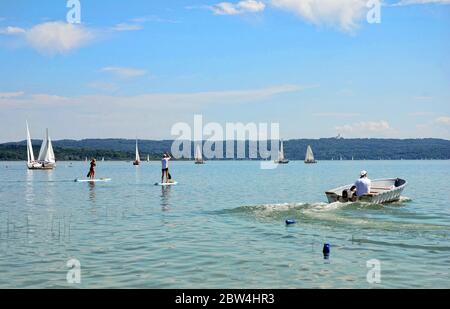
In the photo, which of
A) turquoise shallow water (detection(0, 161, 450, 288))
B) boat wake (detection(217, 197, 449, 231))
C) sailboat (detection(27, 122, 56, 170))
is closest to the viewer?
turquoise shallow water (detection(0, 161, 450, 288))

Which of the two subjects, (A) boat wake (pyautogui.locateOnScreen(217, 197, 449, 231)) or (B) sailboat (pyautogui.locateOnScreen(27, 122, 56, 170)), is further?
(B) sailboat (pyautogui.locateOnScreen(27, 122, 56, 170))

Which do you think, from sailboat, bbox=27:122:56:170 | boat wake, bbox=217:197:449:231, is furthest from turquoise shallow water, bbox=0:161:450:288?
sailboat, bbox=27:122:56:170

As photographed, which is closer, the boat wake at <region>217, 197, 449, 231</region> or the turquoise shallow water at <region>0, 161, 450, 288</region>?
the turquoise shallow water at <region>0, 161, 450, 288</region>

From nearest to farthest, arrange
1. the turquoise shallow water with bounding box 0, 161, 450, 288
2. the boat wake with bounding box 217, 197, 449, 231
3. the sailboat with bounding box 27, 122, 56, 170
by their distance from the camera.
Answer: the turquoise shallow water with bounding box 0, 161, 450, 288 → the boat wake with bounding box 217, 197, 449, 231 → the sailboat with bounding box 27, 122, 56, 170

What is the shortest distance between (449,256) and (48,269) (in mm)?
12729

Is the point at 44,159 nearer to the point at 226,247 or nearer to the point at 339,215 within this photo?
the point at 339,215

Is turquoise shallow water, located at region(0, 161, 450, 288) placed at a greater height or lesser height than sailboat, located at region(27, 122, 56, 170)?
lesser

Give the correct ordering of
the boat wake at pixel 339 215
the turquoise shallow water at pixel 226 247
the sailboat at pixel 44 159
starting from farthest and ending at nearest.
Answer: the sailboat at pixel 44 159 < the boat wake at pixel 339 215 < the turquoise shallow water at pixel 226 247

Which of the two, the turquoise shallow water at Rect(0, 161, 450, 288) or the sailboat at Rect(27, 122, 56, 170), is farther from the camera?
the sailboat at Rect(27, 122, 56, 170)

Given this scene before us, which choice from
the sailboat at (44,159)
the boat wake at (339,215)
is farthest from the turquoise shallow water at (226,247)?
the sailboat at (44,159)

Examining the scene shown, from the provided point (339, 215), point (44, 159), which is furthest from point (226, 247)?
point (44, 159)

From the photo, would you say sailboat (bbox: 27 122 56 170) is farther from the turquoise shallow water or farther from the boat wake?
the boat wake

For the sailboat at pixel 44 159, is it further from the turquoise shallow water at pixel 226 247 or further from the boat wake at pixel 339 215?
the boat wake at pixel 339 215

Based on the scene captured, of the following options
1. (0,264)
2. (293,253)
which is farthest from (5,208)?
(293,253)
